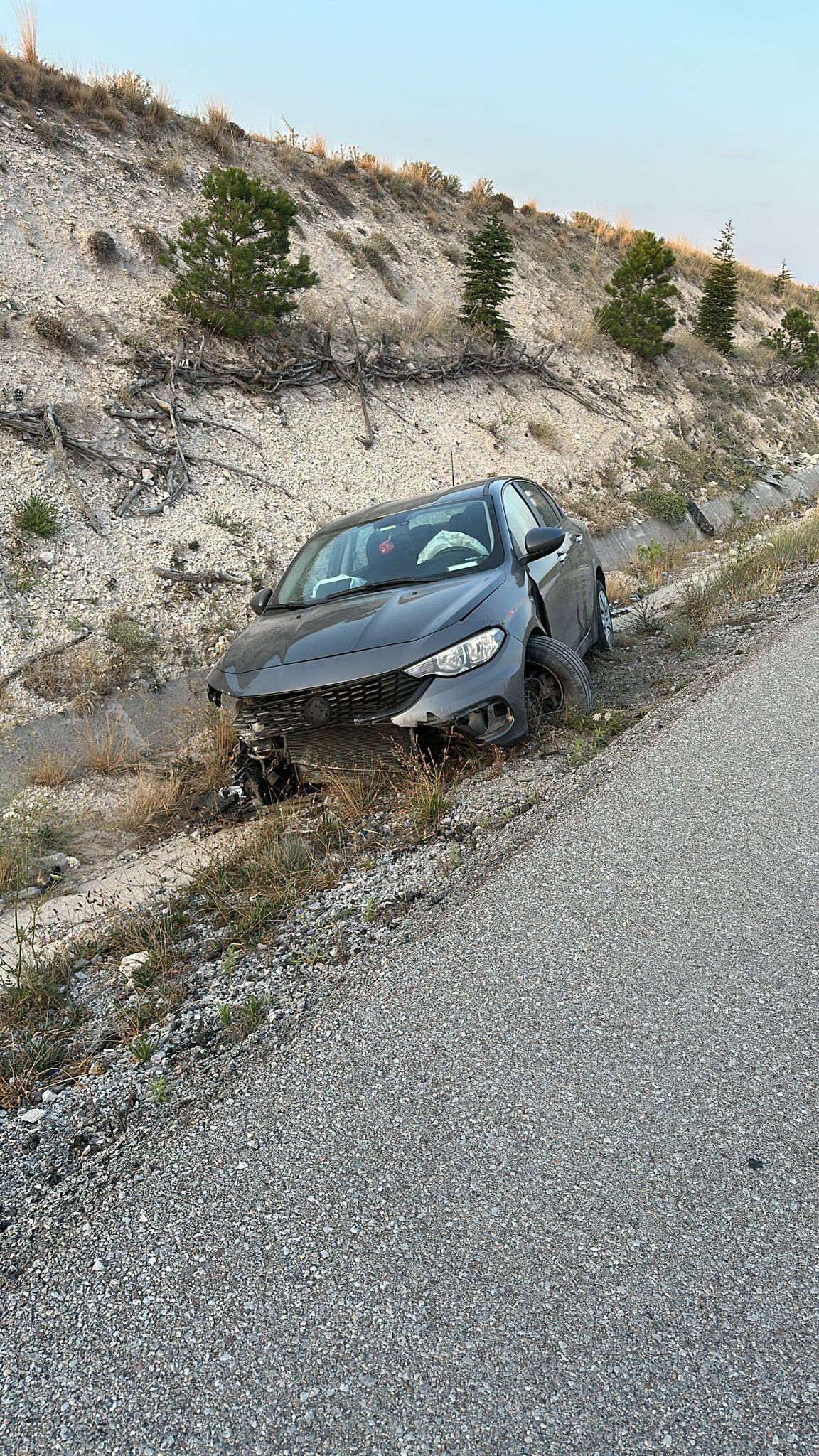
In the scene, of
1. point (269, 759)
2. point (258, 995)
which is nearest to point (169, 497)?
point (269, 759)

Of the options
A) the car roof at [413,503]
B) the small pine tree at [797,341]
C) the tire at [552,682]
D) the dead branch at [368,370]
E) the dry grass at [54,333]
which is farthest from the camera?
the small pine tree at [797,341]

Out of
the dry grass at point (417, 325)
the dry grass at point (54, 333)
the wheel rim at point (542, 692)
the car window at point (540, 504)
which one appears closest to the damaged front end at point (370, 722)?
the wheel rim at point (542, 692)

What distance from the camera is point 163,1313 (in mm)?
2395

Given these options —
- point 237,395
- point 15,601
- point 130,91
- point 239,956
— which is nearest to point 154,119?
point 130,91

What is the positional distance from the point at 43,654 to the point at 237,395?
299 inches

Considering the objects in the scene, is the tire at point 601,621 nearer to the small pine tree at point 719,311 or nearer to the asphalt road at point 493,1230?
the asphalt road at point 493,1230

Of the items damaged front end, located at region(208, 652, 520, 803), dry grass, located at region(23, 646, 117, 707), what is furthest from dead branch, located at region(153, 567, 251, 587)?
damaged front end, located at region(208, 652, 520, 803)

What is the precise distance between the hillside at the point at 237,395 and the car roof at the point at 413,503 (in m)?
3.68

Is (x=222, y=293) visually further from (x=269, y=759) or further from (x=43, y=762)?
(x=269, y=759)

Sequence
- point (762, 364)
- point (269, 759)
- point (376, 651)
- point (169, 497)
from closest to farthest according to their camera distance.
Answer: point (376, 651), point (269, 759), point (169, 497), point (762, 364)

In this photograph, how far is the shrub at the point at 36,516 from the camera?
36.3 ft

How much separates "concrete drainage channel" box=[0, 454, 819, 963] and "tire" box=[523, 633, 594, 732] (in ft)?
7.39

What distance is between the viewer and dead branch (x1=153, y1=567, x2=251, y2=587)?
1169 centimetres

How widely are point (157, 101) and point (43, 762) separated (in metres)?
18.9
